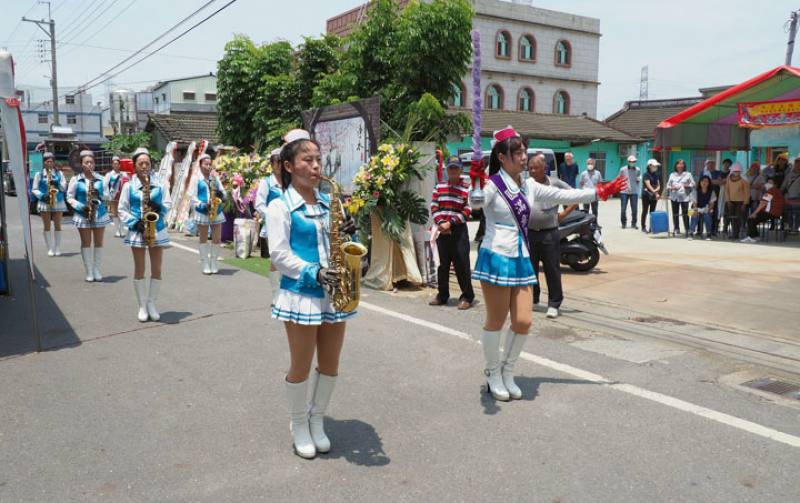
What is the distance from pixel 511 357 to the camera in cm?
504

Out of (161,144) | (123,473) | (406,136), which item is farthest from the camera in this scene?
(161,144)

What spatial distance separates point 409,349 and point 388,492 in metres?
2.83

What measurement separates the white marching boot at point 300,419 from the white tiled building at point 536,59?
34507 mm

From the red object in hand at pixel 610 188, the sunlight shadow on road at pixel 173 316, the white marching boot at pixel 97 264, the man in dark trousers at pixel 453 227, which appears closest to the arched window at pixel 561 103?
the man in dark trousers at pixel 453 227

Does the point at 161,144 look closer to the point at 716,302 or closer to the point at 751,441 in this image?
the point at 716,302

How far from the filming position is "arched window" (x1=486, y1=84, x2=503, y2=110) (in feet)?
130

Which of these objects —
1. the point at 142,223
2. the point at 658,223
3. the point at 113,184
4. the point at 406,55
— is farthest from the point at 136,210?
the point at 658,223

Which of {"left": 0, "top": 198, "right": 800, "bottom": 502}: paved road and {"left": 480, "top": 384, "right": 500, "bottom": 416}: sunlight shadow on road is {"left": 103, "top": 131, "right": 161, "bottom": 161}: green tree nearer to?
{"left": 0, "top": 198, "right": 800, "bottom": 502}: paved road

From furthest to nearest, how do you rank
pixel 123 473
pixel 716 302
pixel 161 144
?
pixel 161 144
pixel 716 302
pixel 123 473

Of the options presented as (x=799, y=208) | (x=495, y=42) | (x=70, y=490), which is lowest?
(x=70, y=490)

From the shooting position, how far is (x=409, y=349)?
20.9ft

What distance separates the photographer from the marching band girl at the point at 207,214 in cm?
1072

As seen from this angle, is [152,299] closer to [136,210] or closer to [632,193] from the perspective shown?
[136,210]

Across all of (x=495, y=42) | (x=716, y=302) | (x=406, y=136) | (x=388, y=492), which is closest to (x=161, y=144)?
(x=495, y=42)
